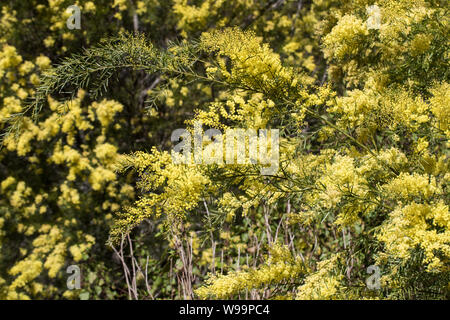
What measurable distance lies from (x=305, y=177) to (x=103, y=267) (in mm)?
3602

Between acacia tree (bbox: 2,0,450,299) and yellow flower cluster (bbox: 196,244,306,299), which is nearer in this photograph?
acacia tree (bbox: 2,0,450,299)

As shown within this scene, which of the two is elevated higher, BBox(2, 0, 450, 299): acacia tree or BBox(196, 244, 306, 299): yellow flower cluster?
BBox(2, 0, 450, 299): acacia tree

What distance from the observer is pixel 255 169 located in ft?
6.36

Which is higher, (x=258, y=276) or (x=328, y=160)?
(x=328, y=160)

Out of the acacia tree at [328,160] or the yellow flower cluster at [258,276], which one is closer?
the acacia tree at [328,160]

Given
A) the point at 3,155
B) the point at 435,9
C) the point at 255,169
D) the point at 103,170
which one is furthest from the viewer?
the point at 3,155

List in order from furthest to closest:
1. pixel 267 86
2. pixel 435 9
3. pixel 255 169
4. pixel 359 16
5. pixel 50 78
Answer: pixel 359 16 → pixel 435 9 → pixel 50 78 → pixel 267 86 → pixel 255 169

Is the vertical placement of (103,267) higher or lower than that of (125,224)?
lower

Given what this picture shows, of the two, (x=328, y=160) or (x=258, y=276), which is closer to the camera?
(x=258, y=276)

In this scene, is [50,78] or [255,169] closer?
[255,169]

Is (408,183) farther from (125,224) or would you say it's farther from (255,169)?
(125,224)

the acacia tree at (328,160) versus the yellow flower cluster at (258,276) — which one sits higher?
the acacia tree at (328,160)
